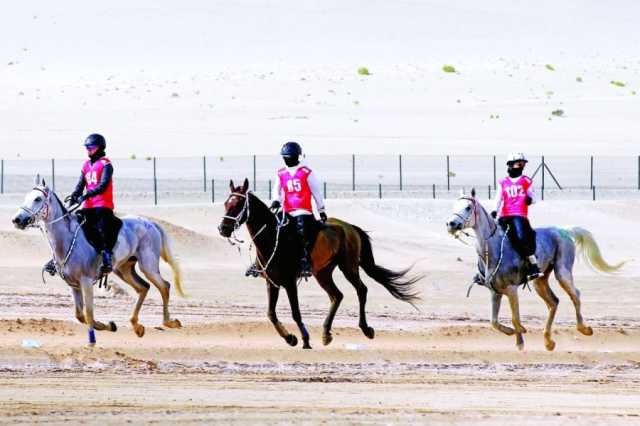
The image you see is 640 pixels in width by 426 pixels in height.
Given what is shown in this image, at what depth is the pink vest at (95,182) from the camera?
22.7 m

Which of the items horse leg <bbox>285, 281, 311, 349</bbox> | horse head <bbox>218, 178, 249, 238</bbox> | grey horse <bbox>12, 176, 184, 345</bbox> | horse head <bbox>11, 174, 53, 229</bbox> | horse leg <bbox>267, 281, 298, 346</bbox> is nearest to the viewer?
horse head <bbox>218, 178, 249, 238</bbox>

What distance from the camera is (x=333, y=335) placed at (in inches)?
981

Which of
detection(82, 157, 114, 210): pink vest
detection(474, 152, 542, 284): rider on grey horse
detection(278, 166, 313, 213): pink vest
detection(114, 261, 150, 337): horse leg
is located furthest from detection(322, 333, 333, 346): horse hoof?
detection(82, 157, 114, 210): pink vest

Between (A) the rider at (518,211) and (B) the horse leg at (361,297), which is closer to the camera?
(A) the rider at (518,211)

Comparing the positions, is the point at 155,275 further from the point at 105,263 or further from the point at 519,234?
the point at 519,234

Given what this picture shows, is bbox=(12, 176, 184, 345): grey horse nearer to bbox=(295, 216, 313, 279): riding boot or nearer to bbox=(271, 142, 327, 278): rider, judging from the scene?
bbox=(271, 142, 327, 278): rider

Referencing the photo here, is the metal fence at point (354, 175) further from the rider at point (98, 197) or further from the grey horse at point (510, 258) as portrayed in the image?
the rider at point (98, 197)

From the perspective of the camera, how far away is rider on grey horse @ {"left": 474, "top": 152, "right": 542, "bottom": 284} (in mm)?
23234

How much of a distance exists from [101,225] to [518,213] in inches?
215

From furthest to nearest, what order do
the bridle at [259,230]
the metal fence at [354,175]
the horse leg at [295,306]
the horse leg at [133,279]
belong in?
the metal fence at [354,175]
the horse leg at [133,279]
the horse leg at [295,306]
the bridle at [259,230]

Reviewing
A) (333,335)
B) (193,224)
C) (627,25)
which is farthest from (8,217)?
(627,25)

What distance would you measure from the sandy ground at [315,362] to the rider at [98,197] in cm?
127

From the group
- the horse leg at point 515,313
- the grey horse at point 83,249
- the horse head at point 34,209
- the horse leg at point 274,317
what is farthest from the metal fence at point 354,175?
the horse head at point 34,209

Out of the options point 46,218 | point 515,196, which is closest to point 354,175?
point 515,196
